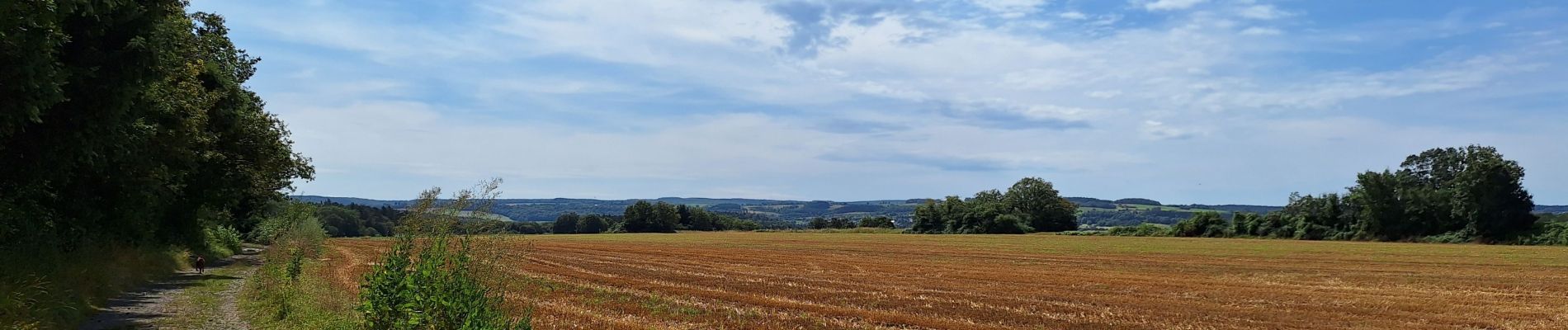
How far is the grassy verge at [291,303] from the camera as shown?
14.2 metres

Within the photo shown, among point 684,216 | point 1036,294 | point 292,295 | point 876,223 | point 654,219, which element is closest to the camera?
point 292,295

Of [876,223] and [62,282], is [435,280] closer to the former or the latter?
[62,282]

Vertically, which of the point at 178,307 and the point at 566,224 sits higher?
the point at 566,224

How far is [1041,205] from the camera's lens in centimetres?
13462

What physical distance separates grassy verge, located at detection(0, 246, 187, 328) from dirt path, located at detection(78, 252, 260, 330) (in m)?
0.32

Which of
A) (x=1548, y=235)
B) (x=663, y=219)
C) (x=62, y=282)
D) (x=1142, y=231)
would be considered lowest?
(x=62, y=282)

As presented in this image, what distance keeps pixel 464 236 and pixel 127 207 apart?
20.8 metres

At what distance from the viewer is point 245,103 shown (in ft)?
94.3

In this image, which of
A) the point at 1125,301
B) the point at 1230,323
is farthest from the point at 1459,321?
the point at 1125,301

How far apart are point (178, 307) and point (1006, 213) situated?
118323 mm

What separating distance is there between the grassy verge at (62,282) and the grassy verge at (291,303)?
2434mm

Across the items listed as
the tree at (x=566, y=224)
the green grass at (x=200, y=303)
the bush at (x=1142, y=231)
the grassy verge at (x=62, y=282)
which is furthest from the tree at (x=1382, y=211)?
the tree at (x=566, y=224)

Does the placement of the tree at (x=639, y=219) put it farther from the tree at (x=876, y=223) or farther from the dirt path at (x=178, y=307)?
the dirt path at (x=178, y=307)

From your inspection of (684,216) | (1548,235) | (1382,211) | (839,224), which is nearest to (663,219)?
(684,216)
